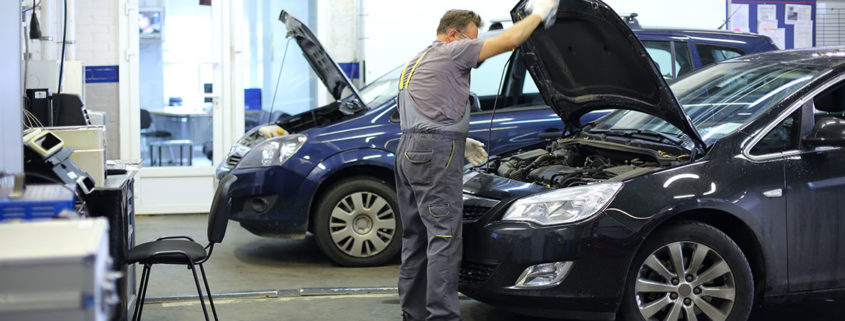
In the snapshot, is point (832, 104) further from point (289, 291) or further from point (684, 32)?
point (289, 291)

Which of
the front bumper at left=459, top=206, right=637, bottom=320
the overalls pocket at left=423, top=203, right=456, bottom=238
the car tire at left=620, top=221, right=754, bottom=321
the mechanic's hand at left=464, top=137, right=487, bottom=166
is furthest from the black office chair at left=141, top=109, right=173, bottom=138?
the car tire at left=620, top=221, right=754, bottom=321

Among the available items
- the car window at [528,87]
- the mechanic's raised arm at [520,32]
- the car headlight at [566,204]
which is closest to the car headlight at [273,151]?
the car window at [528,87]

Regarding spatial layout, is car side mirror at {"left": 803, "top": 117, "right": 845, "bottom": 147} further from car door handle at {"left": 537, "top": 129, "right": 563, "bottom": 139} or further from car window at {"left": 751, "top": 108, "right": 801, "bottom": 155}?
car door handle at {"left": 537, "top": 129, "right": 563, "bottom": 139}

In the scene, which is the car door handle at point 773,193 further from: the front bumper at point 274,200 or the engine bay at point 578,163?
the front bumper at point 274,200

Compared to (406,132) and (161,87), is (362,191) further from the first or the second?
(161,87)

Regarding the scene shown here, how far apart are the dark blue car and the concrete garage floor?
9.8 inches

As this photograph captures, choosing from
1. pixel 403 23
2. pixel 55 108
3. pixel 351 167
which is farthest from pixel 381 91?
pixel 55 108

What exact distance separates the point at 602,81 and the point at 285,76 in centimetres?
541

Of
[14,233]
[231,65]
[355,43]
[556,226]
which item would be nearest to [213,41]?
[231,65]

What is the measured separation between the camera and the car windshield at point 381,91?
665 centimetres

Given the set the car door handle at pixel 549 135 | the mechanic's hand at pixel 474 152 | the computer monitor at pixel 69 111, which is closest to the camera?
the mechanic's hand at pixel 474 152

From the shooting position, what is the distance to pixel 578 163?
4.87 meters

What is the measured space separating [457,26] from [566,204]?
3.49 feet

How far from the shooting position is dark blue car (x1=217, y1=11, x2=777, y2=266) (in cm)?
612
